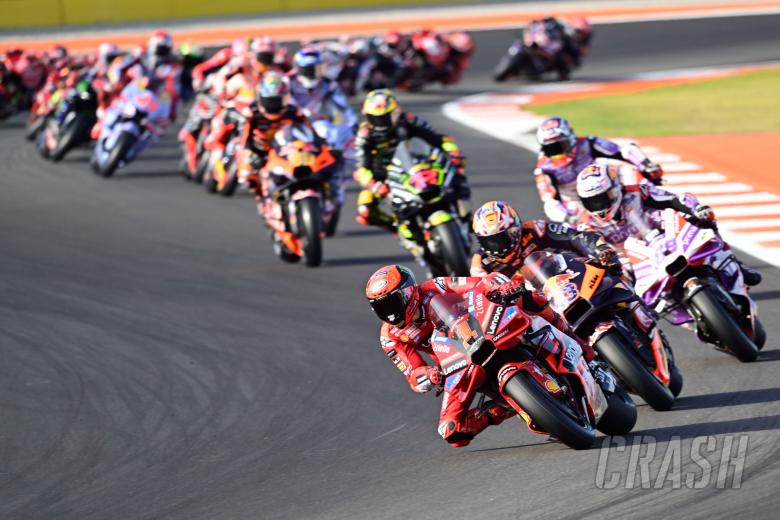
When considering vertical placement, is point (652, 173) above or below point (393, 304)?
below

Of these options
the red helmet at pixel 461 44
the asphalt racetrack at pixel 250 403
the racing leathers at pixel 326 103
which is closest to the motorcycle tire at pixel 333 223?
the asphalt racetrack at pixel 250 403

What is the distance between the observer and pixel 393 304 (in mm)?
7977

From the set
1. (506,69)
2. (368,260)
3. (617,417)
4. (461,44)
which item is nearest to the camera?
(617,417)

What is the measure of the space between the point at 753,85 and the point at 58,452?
22280 millimetres

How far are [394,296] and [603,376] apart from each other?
55.3 inches

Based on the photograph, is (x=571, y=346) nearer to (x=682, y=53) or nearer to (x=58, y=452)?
(x=58, y=452)

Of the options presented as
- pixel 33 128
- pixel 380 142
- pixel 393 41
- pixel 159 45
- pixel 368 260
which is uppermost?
pixel 380 142

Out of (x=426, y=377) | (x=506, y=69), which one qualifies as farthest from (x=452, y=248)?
(x=506, y=69)

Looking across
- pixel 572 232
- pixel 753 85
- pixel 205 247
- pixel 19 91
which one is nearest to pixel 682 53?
pixel 753 85

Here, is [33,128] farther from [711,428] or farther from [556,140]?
[711,428]

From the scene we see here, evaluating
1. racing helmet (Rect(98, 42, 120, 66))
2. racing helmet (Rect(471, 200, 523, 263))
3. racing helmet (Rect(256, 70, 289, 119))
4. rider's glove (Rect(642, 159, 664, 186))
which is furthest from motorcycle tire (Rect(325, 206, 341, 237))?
racing helmet (Rect(98, 42, 120, 66))

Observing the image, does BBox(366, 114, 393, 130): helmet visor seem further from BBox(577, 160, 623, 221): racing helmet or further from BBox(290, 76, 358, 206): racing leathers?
BBox(290, 76, 358, 206): racing leathers

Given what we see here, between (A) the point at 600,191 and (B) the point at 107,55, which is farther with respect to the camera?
(B) the point at 107,55

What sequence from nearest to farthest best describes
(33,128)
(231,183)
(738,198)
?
1. (738,198)
2. (231,183)
3. (33,128)
